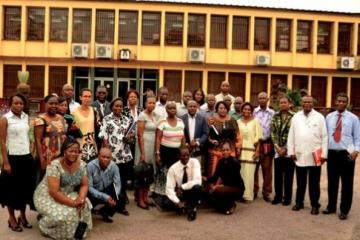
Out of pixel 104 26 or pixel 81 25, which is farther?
pixel 104 26

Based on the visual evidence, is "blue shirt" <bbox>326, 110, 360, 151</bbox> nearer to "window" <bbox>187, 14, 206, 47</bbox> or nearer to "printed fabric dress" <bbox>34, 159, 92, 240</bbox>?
"printed fabric dress" <bbox>34, 159, 92, 240</bbox>

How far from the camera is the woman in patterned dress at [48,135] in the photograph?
670 centimetres

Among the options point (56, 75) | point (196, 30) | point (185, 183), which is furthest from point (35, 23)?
point (185, 183)

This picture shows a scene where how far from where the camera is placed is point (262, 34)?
30.6 m

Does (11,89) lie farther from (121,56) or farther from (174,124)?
(174,124)

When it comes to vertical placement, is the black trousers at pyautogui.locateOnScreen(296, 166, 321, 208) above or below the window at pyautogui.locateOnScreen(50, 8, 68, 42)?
below

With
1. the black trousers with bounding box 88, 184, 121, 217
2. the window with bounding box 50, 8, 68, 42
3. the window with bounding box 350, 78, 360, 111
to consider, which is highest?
the window with bounding box 50, 8, 68, 42

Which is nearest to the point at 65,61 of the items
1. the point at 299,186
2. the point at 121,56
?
the point at 121,56

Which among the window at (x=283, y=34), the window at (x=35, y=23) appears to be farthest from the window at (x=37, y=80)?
the window at (x=283, y=34)

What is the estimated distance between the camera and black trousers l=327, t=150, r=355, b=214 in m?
7.56

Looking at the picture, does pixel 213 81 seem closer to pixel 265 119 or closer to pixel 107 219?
pixel 265 119

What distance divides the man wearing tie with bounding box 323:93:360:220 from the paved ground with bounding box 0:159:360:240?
460 millimetres

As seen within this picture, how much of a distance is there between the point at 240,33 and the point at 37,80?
12760 millimetres

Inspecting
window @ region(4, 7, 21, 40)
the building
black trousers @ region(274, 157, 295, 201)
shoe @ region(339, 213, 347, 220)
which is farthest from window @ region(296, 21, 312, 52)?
shoe @ region(339, 213, 347, 220)
